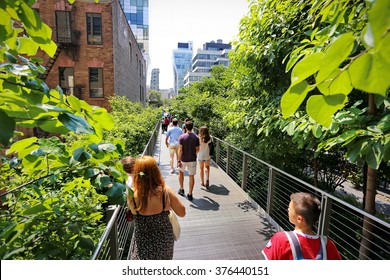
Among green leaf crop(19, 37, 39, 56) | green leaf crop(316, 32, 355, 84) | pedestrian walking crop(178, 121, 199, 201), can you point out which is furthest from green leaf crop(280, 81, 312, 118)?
pedestrian walking crop(178, 121, 199, 201)

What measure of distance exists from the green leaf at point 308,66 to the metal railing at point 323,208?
10.7 feet

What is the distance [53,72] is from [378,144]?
69.8ft

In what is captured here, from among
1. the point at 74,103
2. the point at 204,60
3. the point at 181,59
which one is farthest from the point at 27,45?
the point at 181,59

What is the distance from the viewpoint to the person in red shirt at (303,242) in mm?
2061

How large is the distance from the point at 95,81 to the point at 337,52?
20.9m

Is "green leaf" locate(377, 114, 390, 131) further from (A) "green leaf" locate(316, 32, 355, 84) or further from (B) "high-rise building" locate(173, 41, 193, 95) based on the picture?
(B) "high-rise building" locate(173, 41, 193, 95)

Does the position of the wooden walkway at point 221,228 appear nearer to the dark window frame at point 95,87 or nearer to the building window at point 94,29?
the dark window frame at point 95,87

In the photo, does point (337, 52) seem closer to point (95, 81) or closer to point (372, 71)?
point (372, 71)

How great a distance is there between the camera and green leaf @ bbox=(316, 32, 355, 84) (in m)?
0.49

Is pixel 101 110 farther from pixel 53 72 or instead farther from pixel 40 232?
pixel 53 72

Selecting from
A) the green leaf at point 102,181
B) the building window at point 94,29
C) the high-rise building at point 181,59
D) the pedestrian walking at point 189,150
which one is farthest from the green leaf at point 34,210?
the high-rise building at point 181,59

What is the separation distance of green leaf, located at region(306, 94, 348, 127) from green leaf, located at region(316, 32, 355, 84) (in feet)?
0.45

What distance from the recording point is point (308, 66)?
58 cm

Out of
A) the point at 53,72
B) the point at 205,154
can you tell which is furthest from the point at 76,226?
the point at 53,72
